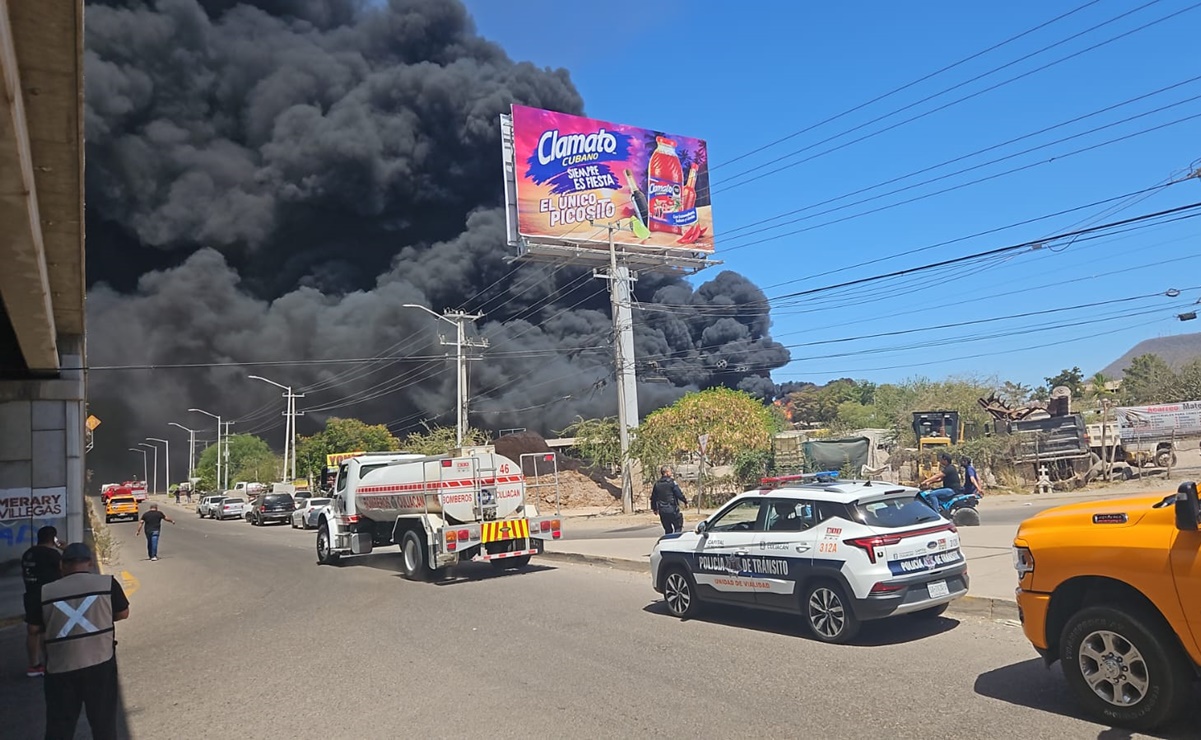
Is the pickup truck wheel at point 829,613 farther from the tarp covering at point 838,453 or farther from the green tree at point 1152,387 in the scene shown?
the green tree at point 1152,387

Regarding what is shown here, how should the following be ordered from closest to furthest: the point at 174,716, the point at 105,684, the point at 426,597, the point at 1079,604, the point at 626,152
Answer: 1. the point at 105,684
2. the point at 1079,604
3. the point at 174,716
4. the point at 426,597
5. the point at 626,152

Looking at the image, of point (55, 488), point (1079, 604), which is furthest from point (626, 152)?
point (1079, 604)

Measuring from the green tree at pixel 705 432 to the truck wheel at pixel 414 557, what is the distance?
16.1m

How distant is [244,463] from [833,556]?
94.1 metres

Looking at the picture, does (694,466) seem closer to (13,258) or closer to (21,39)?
(13,258)

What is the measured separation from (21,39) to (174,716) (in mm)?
5222

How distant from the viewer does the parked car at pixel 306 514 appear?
3462cm

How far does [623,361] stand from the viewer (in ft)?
112

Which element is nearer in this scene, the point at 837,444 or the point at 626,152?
the point at 837,444

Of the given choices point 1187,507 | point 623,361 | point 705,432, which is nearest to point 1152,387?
point 705,432

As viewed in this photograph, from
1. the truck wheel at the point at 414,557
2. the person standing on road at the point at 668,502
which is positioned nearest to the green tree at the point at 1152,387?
the person standing on road at the point at 668,502

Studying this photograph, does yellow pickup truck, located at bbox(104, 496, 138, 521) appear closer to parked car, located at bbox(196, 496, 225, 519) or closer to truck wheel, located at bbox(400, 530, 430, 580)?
parked car, located at bbox(196, 496, 225, 519)

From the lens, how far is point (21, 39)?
5.21m

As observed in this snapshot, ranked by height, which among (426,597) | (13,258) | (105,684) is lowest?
(426,597)
